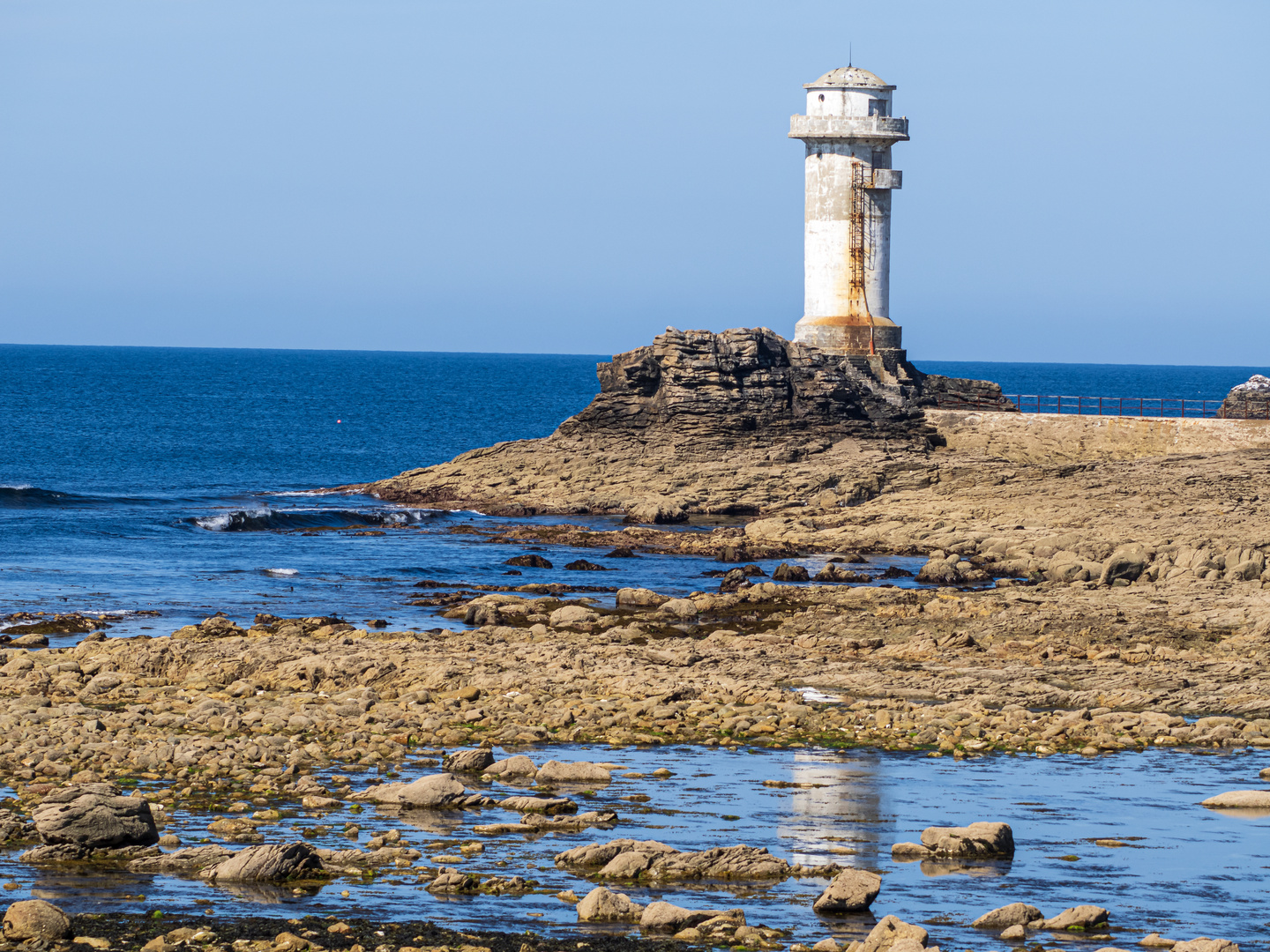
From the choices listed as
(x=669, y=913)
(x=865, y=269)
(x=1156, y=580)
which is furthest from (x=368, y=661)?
(x=865, y=269)

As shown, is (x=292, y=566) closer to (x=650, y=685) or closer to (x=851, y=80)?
(x=650, y=685)

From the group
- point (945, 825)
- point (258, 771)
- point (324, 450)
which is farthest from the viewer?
point (324, 450)

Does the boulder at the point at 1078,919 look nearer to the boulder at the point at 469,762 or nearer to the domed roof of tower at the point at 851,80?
the boulder at the point at 469,762

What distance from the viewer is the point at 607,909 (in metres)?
12.2

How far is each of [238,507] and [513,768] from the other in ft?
124

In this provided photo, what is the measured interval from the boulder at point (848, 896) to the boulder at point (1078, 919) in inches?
55.2

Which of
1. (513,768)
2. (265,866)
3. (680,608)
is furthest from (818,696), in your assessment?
(265,866)

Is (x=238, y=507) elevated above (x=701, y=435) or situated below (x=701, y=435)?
below

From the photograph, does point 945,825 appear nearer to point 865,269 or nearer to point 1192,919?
point 1192,919

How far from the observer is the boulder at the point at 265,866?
13.1 m

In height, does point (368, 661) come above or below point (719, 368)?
below

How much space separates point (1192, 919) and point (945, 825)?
3253 mm

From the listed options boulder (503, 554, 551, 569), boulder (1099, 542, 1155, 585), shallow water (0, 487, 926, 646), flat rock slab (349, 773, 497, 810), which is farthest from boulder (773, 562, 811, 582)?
flat rock slab (349, 773, 497, 810)

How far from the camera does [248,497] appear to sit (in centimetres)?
5697
